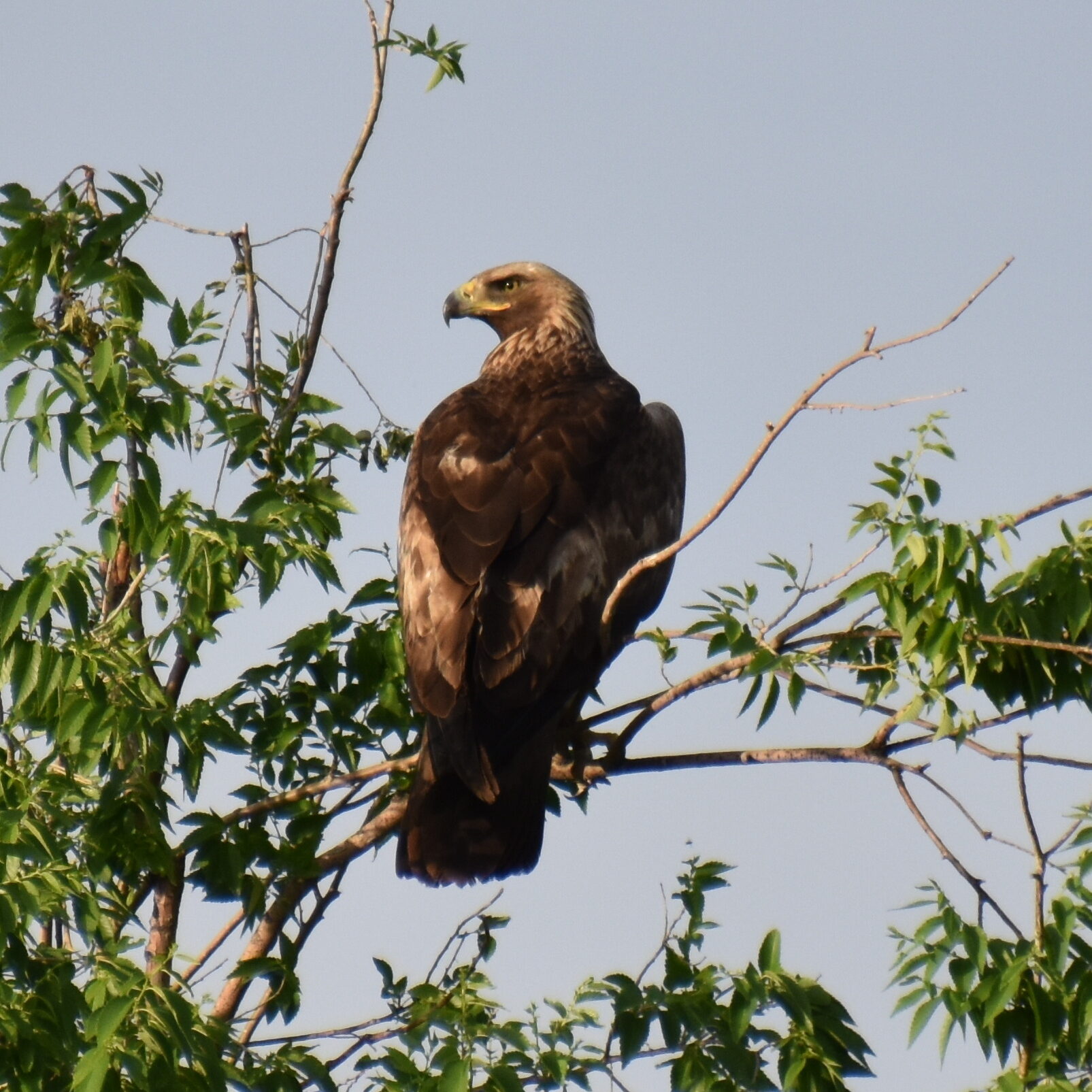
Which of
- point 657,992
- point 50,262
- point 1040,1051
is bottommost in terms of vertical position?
point 1040,1051

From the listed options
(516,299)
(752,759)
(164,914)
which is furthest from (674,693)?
(516,299)

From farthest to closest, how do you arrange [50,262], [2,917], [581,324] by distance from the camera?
[581,324] → [50,262] → [2,917]

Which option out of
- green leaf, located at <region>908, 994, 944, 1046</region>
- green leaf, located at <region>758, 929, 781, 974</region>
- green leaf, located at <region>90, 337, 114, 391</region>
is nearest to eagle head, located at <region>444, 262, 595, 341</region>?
green leaf, located at <region>90, 337, 114, 391</region>

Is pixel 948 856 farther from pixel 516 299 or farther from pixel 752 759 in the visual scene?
pixel 516 299

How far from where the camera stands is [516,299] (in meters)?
8.32

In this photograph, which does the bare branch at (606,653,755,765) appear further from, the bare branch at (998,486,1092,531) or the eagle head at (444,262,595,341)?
the eagle head at (444,262,595,341)

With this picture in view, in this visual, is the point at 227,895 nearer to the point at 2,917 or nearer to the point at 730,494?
the point at 2,917

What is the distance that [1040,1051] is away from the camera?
417cm

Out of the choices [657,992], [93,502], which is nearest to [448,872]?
[657,992]

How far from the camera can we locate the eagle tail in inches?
211

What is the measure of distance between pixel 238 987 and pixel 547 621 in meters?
1.49

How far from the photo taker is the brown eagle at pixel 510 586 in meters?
5.38

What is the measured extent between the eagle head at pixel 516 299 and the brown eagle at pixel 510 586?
1.43 m

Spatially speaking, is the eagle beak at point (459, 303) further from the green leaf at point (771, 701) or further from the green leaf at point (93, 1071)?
the green leaf at point (93, 1071)
